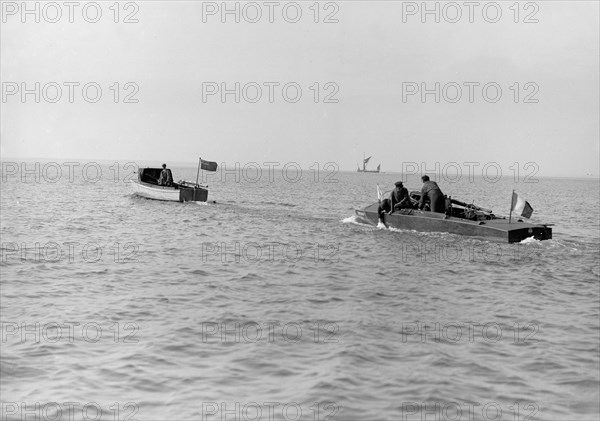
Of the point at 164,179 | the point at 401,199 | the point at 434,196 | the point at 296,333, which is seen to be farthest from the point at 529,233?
the point at 164,179

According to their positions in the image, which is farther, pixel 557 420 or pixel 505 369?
pixel 505 369

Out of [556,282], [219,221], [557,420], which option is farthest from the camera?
[219,221]

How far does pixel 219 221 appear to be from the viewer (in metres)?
30.0

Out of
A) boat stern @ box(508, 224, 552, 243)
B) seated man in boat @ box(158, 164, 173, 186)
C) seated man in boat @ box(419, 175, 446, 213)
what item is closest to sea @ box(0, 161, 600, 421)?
boat stern @ box(508, 224, 552, 243)

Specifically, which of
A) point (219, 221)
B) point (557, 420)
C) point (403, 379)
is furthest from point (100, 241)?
point (557, 420)

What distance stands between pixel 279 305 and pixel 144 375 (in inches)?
178

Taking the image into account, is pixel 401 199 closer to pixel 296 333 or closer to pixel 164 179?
pixel 296 333

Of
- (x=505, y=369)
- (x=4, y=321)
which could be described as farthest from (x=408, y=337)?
(x=4, y=321)

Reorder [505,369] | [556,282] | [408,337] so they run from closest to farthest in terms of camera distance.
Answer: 1. [505,369]
2. [408,337]
3. [556,282]

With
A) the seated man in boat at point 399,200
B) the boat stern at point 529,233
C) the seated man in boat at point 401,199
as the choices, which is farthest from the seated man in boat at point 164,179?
the boat stern at point 529,233

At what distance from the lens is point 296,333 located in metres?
9.74

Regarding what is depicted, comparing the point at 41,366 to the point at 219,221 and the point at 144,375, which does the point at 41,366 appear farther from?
the point at 219,221

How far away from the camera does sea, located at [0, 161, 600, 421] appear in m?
6.94

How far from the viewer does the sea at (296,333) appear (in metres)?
6.94
